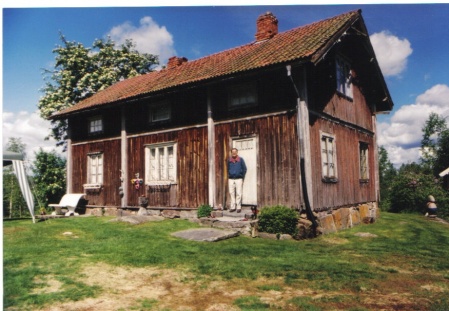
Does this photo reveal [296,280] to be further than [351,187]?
No

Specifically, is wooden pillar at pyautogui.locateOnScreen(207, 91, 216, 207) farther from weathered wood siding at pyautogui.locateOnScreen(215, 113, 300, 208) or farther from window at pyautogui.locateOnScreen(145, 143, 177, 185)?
window at pyautogui.locateOnScreen(145, 143, 177, 185)

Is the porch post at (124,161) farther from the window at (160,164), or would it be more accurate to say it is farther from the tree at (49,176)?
the tree at (49,176)

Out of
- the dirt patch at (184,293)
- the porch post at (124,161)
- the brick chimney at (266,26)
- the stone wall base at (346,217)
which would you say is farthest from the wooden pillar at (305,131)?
the porch post at (124,161)

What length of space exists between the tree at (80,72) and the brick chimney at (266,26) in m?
14.0

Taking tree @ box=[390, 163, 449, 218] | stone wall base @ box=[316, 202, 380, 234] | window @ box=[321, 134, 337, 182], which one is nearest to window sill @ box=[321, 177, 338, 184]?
window @ box=[321, 134, 337, 182]

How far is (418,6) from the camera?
669 centimetres

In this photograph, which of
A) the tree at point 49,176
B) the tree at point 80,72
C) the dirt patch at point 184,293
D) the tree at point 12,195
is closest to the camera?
the dirt patch at point 184,293

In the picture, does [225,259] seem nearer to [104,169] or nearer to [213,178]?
[213,178]

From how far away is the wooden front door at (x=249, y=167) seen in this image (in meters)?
10.6

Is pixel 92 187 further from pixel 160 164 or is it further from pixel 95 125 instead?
pixel 160 164

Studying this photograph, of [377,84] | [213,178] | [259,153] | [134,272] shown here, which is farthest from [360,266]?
[377,84]

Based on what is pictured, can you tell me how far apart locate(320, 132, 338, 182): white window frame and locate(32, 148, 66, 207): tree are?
1517 cm

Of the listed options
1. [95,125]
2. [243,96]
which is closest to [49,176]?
[95,125]

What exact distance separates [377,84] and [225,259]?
456 inches
